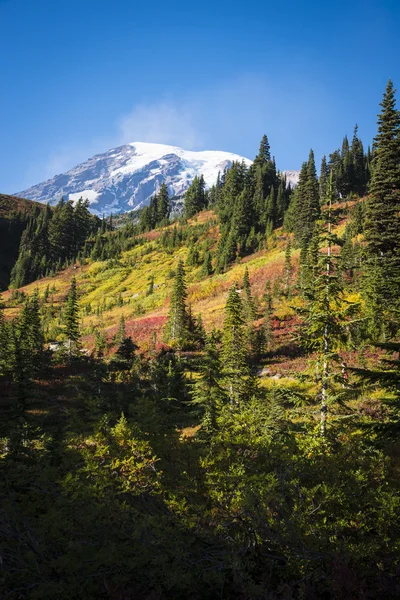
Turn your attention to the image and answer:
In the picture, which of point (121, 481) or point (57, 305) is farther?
point (57, 305)

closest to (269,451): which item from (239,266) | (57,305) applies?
(239,266)

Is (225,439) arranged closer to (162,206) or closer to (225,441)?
(225,441)

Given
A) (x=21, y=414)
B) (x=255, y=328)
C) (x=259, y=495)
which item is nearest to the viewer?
(x=259, y=495)

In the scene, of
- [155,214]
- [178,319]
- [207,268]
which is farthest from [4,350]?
[155,214]

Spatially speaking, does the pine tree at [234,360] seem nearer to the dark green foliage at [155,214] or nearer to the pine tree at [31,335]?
the pine tree at [31,335]

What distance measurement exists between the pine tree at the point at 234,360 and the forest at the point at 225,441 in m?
0.15

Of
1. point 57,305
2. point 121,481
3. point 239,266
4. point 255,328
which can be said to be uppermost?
point 239,266

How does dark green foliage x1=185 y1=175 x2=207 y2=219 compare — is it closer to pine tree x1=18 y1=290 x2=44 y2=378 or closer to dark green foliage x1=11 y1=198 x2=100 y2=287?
dark green foliage x1=11 y1=198 x2=100 y2=287

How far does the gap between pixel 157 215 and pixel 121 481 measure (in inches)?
4379

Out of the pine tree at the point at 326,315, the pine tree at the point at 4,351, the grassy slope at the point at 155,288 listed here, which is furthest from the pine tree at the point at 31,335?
the pine tree at the point at 326,315

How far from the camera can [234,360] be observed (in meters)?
23.5

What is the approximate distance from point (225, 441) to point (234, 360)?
15623 mm

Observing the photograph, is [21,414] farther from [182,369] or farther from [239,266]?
[239,266]

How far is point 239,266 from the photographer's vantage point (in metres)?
62.7
